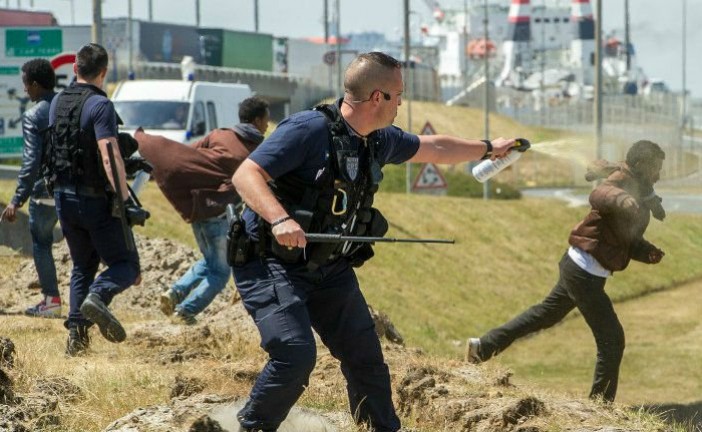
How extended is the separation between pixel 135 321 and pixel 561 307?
341cm

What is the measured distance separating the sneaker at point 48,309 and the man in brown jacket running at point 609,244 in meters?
3.90

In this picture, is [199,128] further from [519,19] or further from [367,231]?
[519,19]

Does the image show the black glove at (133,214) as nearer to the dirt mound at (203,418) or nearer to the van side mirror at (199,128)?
the dirt mound at (203,418)

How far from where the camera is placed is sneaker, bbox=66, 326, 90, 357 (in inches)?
360

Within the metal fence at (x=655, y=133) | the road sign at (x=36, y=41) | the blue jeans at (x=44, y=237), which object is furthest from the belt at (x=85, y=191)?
the road sign at (x=36, y=41)

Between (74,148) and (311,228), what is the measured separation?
3.32 metres

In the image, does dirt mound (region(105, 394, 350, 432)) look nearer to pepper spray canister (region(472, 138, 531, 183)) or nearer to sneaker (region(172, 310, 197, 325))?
pepper spray canister (region(472, 138, 531, 183))

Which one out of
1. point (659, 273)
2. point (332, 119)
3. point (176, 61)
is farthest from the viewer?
point (176, 61)

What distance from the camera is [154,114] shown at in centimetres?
3017

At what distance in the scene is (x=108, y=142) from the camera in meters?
8.79

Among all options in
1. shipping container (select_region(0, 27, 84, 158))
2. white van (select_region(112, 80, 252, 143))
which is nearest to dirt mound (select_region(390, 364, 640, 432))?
shipping container (select_region(0, 27, 84, 158))

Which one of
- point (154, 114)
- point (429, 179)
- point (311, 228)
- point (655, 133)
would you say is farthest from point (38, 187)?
point (429, 179)

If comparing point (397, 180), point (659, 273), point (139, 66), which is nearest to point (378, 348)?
point (659, 273)

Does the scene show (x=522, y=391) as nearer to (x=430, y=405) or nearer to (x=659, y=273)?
(x=430, y=405)
